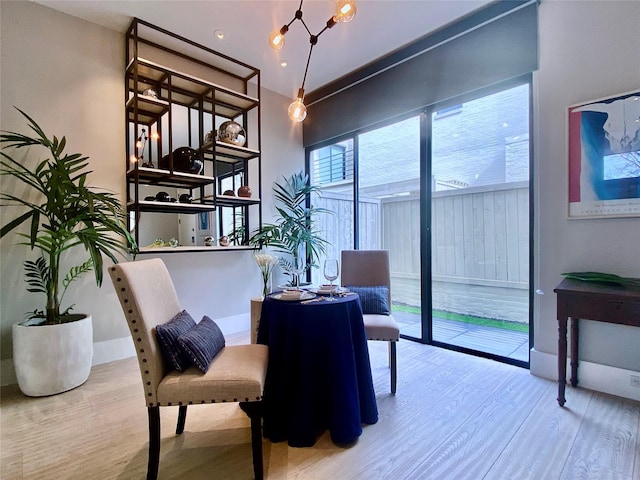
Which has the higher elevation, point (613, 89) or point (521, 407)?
point (613, 89)

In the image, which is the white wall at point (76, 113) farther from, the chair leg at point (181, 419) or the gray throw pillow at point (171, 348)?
the gray throw pillow at point (171, 348)

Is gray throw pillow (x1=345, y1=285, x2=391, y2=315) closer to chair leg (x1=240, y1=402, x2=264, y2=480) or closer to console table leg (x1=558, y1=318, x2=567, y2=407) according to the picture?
console table leg (x1=558, y1=318, x2=567, y2=407)

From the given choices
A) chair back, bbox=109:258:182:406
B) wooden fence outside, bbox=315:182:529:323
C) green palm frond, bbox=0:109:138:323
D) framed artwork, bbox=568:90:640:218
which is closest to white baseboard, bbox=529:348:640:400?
wooden fence outside, bbox=315:182:529:323

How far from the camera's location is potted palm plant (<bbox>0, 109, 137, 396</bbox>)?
219 cm

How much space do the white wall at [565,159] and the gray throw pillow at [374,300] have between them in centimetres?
123

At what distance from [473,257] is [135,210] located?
3213 millimetres

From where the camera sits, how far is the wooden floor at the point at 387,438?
1488mm

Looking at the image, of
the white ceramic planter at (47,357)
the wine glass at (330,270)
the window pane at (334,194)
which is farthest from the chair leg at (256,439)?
the window pane at (334,194)

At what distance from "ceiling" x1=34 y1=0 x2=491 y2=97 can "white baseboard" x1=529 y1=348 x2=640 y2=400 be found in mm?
2952

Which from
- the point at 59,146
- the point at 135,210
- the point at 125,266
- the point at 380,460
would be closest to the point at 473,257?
the point at 380,460

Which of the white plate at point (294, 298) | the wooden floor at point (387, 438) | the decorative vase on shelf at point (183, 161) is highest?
the decorative vase on shelf at point (183, 161)

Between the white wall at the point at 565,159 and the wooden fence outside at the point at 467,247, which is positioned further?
the wooden fence outside at the point at 467,247

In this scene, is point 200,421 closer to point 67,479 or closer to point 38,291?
point 67,479

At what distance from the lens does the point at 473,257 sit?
299 cm
